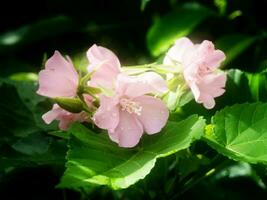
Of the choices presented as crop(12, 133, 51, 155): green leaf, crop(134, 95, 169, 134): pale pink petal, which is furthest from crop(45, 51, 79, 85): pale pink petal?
crop(12, 133, 51, 155): green leaf

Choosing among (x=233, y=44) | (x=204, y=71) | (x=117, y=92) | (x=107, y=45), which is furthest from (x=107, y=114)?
(x=107, y=45)

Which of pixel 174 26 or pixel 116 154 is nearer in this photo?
pixel 116 154

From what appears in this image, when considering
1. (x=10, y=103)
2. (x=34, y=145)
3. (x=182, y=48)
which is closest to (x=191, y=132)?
(x=182, y=48)

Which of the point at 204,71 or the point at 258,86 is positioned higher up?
the point at 204,71

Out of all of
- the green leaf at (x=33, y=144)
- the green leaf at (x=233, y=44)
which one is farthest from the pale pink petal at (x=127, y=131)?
the green leaf at (x=233, y=44)

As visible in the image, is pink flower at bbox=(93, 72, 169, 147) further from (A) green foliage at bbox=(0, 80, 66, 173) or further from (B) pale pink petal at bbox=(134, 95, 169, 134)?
(A) green foliage at bbox=(0, 80, 66, 173)

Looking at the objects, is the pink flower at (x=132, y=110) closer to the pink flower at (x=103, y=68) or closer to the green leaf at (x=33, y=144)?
the pink flower at (x=103, y=68)

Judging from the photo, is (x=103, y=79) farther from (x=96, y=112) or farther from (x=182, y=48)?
(x=182, y=48)

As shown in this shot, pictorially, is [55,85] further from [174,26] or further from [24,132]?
[174,26]

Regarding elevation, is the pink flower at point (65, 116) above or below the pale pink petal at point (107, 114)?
below
